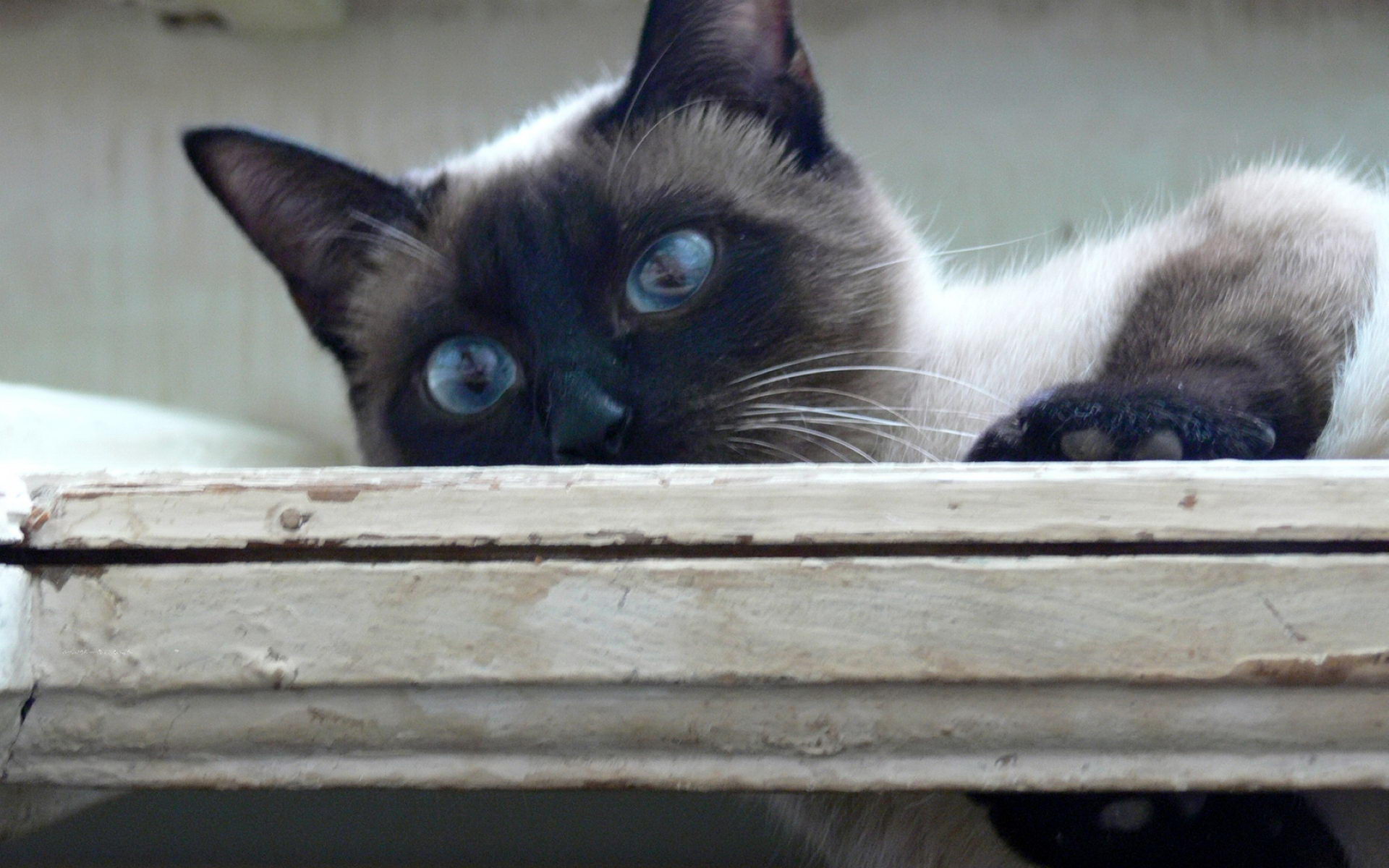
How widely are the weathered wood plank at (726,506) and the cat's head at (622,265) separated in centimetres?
32

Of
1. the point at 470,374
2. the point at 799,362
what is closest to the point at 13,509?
the point at 470,374

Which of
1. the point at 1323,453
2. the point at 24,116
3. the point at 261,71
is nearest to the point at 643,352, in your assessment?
the point at 1323,453

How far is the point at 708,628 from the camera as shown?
64 cm

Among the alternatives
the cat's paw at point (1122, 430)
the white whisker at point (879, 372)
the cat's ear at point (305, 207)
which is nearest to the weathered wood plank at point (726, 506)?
the cat's paw at point (1122, 430)

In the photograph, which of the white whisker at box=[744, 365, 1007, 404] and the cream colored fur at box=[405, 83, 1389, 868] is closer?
the cream colored fur at box=[405, 83, 1389, 868]

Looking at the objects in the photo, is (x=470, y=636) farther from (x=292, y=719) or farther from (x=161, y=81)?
(x=161, y=81)

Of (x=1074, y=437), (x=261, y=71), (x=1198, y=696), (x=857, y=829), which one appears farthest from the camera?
(x=261, y=71)

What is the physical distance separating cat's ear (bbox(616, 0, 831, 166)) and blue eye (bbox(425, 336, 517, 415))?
1.04 ft

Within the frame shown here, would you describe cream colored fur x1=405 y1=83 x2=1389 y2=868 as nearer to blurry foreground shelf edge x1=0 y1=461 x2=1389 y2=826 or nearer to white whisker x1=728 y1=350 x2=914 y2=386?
white whisker x1=728 y1=350 x2=914 y2=386

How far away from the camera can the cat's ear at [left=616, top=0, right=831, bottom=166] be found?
121 centimetres

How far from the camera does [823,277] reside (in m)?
1.18

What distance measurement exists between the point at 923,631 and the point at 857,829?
1.60 ft

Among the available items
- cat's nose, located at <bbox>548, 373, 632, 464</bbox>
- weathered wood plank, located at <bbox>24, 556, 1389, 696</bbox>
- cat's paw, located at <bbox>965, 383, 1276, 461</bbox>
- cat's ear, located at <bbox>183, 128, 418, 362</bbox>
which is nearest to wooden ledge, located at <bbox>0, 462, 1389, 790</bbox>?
weathered wood plank, located at <bbox>24, 556, 1389, 696</bbox>

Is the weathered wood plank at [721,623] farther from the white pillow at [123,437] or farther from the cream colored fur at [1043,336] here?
the white pillow at [123,437]
